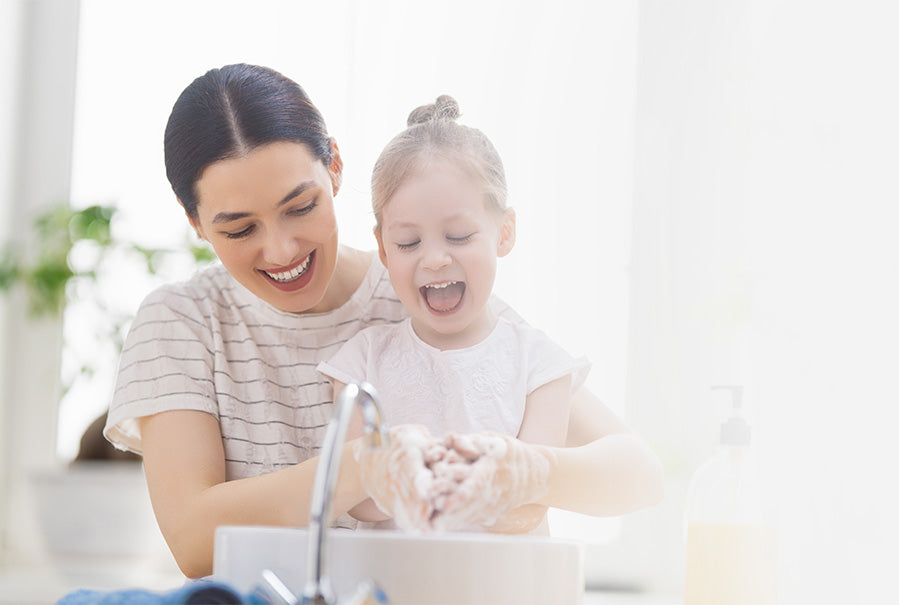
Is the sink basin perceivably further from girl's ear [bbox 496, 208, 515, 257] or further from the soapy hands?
girl's ear [bbox 496, 208, 515, 257]

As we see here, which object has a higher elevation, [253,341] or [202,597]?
[253,341]

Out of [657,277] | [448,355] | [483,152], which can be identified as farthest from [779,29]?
[448,355]

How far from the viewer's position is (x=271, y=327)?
112 cm

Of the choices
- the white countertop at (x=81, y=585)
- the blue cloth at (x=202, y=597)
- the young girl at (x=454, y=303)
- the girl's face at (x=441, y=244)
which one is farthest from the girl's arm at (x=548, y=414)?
the white countertop at (x=81, y=585)

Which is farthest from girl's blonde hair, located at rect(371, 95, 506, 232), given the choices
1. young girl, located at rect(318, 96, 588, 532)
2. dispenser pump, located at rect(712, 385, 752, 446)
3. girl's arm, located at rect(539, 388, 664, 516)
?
dispenser pump, located at rect(712, 385, 752, 446)

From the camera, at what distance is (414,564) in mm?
659

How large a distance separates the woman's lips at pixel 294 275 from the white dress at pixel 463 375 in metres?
0.11

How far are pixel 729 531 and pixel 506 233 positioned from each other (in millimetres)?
439

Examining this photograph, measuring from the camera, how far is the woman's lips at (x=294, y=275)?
1.03m

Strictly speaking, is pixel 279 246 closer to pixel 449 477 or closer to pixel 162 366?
pixel 162 366

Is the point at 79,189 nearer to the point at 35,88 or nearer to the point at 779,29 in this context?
the point at 35,88

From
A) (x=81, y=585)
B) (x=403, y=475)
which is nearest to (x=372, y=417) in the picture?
(x=403, y=475)

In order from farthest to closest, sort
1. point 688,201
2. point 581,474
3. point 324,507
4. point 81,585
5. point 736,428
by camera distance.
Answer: point 81,585
point 688,201
point 736,428
point 581,474
point 324,507

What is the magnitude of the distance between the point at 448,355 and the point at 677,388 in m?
0.67
